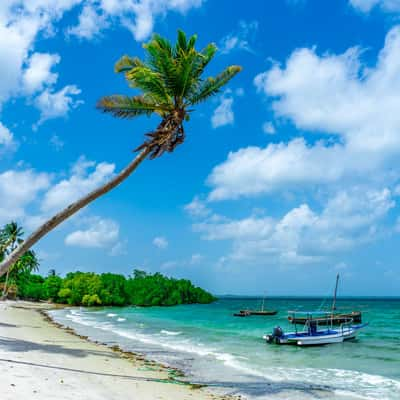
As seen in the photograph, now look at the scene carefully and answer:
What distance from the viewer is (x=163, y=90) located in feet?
47.8

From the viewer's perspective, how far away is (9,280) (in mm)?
73625

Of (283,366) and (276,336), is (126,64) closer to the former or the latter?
(283,366)

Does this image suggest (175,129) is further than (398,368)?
→ No

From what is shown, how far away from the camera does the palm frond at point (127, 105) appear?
14.6 meters

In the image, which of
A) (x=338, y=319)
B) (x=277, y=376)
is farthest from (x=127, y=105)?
(x=338, y=319)

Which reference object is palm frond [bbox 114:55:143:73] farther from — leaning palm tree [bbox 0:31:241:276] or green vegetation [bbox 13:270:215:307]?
green vegetation [bbox 13:270:215:307]

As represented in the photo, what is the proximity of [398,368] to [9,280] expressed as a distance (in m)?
67.7

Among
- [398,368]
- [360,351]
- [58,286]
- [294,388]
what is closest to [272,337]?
[360,351]

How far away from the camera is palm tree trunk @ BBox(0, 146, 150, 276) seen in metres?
12.4

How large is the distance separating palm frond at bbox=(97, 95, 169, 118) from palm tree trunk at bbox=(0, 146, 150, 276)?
1.73 meters

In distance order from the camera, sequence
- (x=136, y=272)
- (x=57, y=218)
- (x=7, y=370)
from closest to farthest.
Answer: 1. (x=7, y=370)
2. (x=57, y=218)
3. (x=136, y=272)

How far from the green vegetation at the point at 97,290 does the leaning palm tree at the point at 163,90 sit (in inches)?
2745

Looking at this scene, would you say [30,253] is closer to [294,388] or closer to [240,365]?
[240,365]

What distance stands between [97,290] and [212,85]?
283ft
